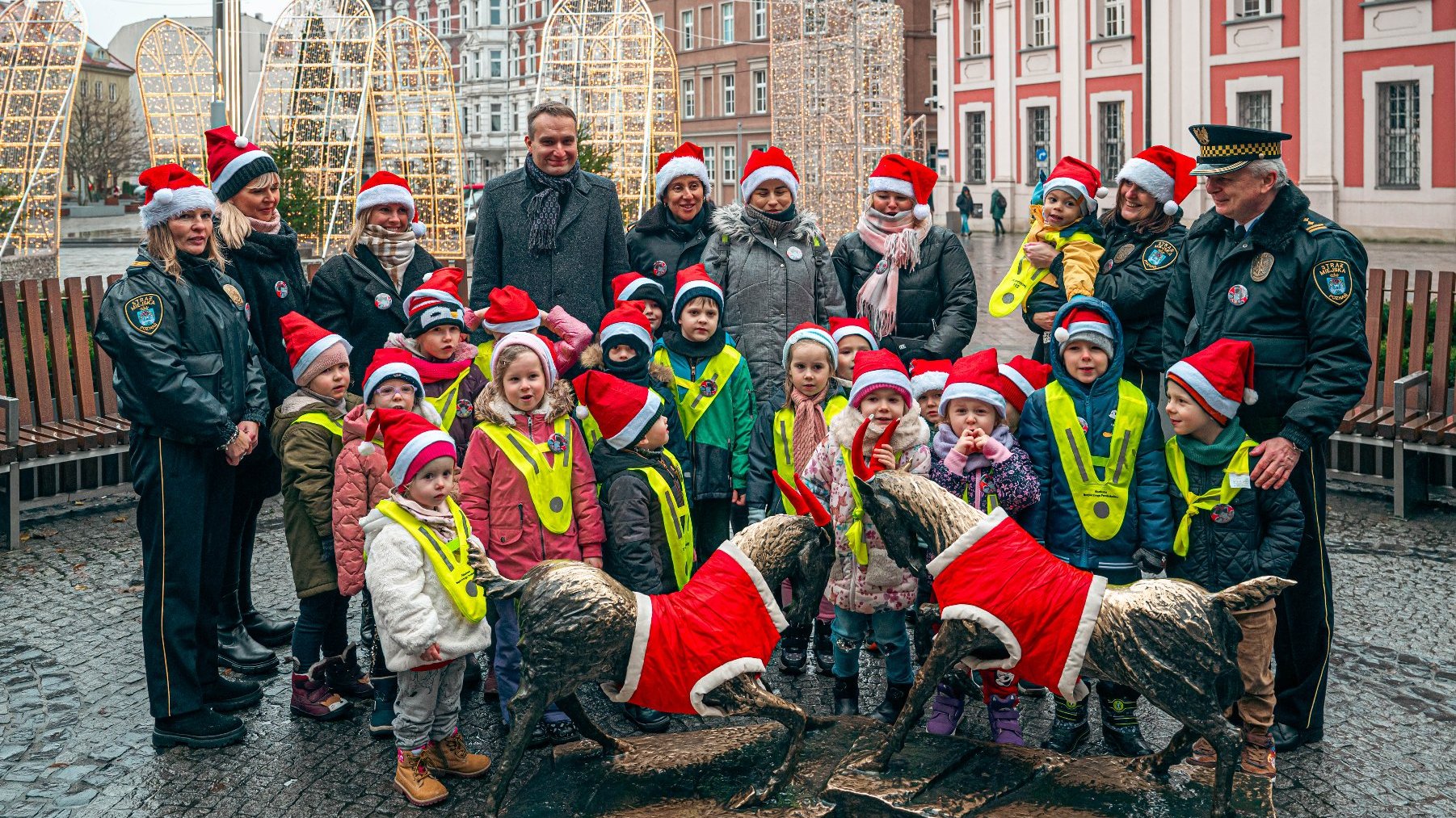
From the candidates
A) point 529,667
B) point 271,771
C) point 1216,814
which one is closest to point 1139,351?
A: point 1216,814

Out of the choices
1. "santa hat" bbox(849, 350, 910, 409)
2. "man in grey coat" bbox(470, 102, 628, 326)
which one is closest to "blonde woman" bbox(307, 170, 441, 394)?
"man in grey coat" bbox(470, 102, 628, 326)

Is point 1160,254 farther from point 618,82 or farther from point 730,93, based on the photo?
point 730,93

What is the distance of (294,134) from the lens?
56.2 feet

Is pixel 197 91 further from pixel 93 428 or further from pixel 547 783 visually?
pixel 547 783

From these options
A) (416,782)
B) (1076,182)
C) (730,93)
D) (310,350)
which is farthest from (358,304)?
(730,93)

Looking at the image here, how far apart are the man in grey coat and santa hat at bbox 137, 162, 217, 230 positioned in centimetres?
158

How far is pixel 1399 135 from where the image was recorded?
31.3 m

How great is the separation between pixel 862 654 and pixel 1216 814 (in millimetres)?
2300

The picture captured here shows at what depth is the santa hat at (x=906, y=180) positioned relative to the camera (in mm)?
7008

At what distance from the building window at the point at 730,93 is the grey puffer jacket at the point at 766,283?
5947 cm

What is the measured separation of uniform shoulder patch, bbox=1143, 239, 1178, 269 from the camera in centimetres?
590

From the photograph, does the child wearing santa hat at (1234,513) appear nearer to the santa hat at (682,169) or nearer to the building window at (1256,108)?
the santa hat at (682,169)

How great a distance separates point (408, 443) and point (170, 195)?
5.16 feet

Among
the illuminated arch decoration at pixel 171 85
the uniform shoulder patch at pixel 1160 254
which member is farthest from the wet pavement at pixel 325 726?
the illuminated arch decoration at pixel 171 85
